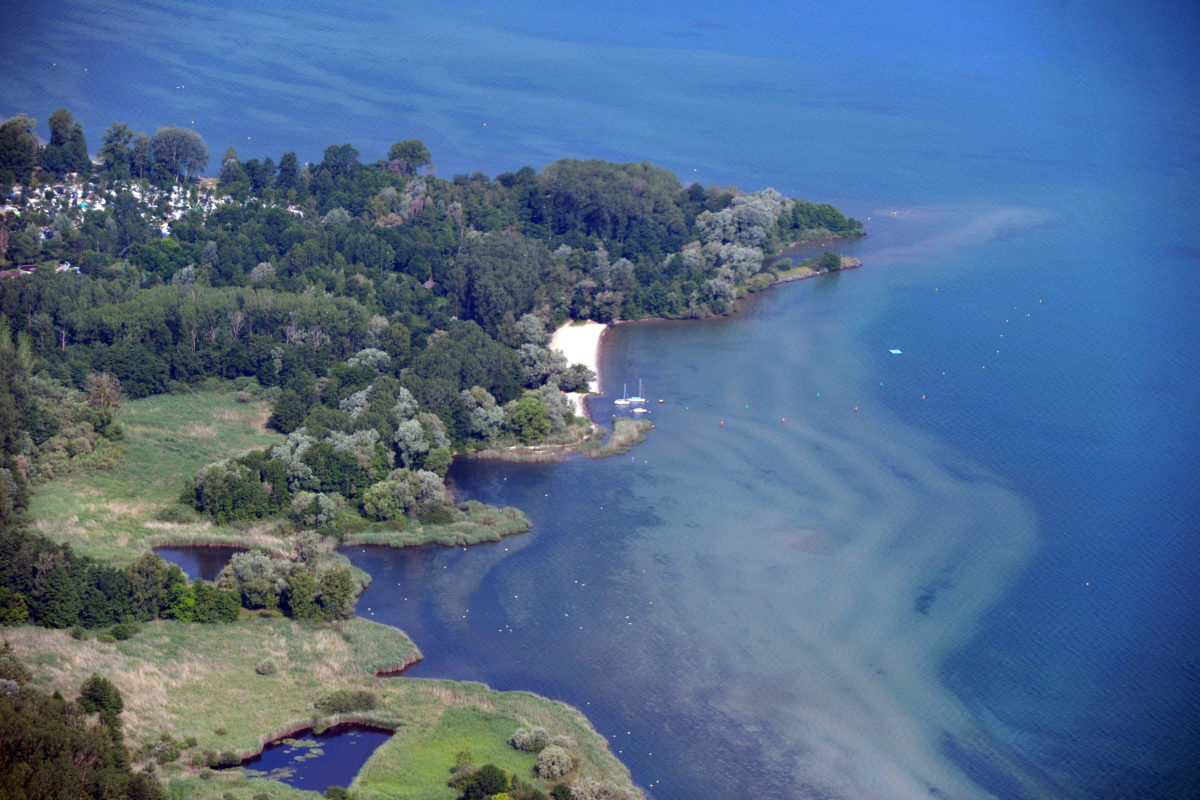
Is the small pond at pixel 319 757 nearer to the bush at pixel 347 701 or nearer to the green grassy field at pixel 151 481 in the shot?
the bush at pixel 347 701

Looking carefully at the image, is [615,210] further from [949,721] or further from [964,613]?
[949,721]

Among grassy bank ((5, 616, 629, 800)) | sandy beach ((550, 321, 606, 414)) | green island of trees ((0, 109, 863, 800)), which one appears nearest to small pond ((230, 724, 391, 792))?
grassy bank ((5, 616, 629, 800))

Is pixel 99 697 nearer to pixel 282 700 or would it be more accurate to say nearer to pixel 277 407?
pixel 282 700

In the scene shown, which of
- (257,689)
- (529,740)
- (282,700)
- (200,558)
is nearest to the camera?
(529,740)

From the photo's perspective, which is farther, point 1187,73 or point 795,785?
point 1187,73

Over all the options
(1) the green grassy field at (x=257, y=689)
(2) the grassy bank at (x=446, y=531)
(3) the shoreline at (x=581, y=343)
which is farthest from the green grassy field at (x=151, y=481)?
(3) the shoreline at (x=581, y=343)

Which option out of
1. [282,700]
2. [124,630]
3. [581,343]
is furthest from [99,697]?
[581,343]

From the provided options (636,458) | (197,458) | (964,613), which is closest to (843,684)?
(964,613)
